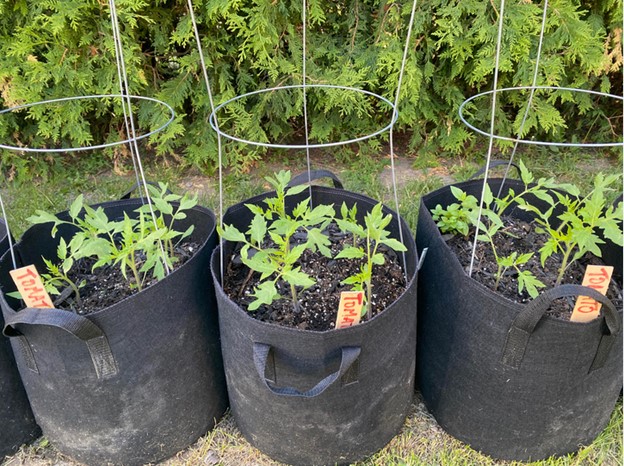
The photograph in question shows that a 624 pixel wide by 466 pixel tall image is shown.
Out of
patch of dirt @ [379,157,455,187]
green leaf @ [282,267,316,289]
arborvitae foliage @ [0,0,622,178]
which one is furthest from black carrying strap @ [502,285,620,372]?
patch of dirt @ [379,157,455,187]

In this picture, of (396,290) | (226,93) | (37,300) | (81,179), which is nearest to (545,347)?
(396,290)

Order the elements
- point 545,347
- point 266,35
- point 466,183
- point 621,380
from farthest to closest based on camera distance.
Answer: point 266,35 < point 466,183 < point 621,380 < point 545,347

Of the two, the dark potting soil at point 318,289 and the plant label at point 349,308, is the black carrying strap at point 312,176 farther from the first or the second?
the plant label at point 349,308

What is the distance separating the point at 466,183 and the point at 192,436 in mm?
1173

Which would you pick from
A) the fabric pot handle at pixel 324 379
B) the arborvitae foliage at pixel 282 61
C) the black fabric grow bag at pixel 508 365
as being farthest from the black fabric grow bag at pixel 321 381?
the arborvitae foliage at pixel 282 61

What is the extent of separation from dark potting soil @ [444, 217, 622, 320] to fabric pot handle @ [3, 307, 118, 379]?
975 mm

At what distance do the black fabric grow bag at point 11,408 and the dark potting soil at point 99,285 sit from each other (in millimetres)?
184

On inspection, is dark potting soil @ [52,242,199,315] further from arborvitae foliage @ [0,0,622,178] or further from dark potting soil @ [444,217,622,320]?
arborvitae foliage @ [0,0,622,178]

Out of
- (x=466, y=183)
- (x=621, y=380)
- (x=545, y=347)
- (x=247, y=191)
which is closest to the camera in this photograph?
(x=545, y=347)

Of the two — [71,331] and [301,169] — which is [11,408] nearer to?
[71,331]

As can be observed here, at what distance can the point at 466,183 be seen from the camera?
5.55ft

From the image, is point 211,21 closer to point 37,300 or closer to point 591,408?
point 37,300

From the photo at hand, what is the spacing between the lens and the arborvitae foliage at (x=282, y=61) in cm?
255

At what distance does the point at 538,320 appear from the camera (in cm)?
115
